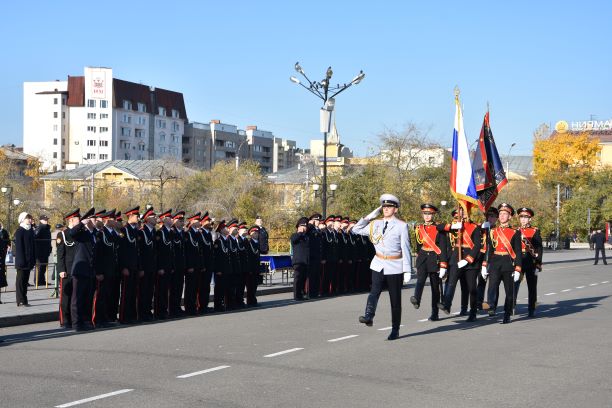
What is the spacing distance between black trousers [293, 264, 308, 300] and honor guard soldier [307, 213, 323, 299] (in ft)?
0.58

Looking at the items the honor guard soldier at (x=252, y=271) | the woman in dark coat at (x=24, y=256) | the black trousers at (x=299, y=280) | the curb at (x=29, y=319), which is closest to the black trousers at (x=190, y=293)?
the honor guard soldier at (x=252, y=271)

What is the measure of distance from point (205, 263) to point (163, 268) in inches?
53.2

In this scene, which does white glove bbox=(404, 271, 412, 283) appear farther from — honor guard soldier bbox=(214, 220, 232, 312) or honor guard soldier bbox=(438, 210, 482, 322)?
honor guard soldier bbox=(214, 220, 232, 312)

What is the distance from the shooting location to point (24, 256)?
60.7 ft

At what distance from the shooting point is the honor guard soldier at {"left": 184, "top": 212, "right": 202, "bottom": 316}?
17.4 m

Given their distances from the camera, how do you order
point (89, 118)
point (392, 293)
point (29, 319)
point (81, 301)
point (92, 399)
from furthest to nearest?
point (89, 118) → point (29, 319) → point (81, 301) → point (392, 293) → point (92, 399)

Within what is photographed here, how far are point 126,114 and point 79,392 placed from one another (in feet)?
478

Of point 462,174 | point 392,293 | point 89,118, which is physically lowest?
point 392,293

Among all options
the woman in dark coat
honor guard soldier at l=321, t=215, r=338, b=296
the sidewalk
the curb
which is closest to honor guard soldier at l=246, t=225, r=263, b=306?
honor guard soldier at l=321, t=215, r=338, b=296

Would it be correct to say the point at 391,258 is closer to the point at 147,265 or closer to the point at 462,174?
the point at 147,265

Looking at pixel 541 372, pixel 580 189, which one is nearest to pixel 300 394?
pixel 541 372

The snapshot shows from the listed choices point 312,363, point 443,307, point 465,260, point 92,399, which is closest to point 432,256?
point 465,260

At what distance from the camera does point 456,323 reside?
52.5ft

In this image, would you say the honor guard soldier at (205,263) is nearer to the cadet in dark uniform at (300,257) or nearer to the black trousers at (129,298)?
the black trousers at (129,298)
